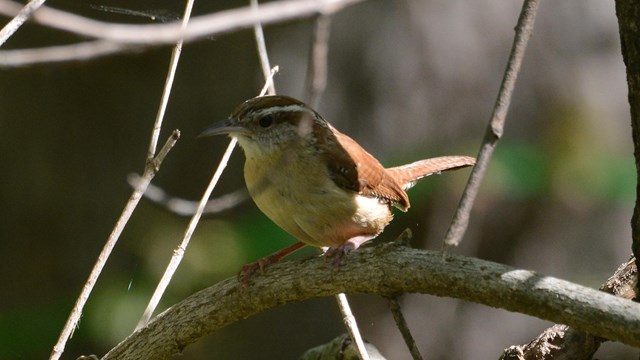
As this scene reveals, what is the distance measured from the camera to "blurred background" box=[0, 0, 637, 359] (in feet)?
19.9

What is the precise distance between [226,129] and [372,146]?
2.70 metres

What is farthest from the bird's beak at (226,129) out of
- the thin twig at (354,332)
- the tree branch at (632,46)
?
the tree branch at (632,46)

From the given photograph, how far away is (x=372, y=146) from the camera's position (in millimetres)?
6160

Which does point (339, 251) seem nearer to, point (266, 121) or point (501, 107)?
point (501, 107)

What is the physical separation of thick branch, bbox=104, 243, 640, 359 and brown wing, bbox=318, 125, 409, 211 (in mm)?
683

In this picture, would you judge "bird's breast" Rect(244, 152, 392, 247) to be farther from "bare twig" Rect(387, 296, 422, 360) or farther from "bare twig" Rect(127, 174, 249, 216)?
"bare twig" Rect(387, 296, 422, 360)

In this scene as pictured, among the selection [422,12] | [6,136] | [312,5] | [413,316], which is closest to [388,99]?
Result: [422,12]

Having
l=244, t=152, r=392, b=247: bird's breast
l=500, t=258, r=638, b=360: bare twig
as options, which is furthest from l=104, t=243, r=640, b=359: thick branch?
l=500, t=258, r=638, b=360: bare twig

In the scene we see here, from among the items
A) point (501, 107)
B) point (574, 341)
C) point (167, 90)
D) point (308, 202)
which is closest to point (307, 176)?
point (308, 202)

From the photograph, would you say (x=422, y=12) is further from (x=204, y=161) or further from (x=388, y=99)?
(x=204, y=161)

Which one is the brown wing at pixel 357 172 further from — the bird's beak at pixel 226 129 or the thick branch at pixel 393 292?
the thick branch at pixel 393 292

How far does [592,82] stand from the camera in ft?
20.6

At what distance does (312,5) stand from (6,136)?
5.39m

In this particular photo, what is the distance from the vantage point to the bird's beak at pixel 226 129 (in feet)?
11.6
